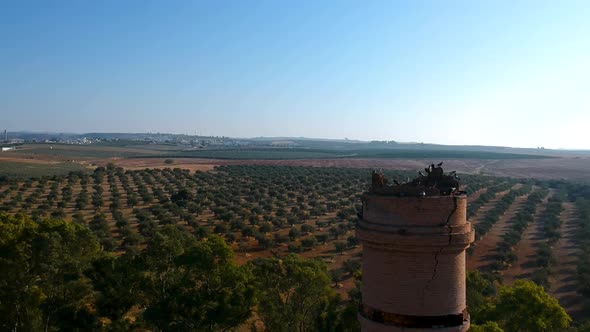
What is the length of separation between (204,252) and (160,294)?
2516mm

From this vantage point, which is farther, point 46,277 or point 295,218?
point 295,218

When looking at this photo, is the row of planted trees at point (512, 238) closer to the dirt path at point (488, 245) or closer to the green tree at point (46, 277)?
the dirt path at point (488, 245)

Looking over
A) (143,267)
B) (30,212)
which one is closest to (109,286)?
(143,267)

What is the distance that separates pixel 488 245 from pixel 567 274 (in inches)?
308

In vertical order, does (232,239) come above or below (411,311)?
below

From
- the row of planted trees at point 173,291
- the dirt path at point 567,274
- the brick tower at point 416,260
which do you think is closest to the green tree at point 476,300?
the row of planted trees at point 173,291

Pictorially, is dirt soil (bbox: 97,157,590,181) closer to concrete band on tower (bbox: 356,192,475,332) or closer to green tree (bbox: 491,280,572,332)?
green tree (bbox: 491,280,572,332)

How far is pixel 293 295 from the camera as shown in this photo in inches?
669

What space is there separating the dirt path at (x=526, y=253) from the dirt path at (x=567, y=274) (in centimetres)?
154

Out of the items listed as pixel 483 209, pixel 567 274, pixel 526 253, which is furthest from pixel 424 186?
pixel 483 209

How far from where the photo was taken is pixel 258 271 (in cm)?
1741

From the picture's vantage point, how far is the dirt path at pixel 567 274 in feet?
90.2

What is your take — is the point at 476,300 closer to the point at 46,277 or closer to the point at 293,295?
the point at 293,295

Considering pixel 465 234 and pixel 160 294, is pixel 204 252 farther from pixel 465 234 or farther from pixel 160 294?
pixel 465 234
